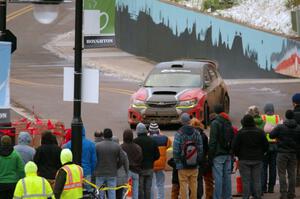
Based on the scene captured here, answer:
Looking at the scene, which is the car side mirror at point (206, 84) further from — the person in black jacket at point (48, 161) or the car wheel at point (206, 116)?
the person in black jacket at point (48, 161)

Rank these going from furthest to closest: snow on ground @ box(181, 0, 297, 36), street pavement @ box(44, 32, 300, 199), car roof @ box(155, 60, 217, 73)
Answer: street pavement @ box(44, 32, 300, 199)
snow on ground @ box(181, 0, 297, 36)
car roof @ box(155, 60, 217, 73)

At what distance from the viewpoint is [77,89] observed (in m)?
12.9

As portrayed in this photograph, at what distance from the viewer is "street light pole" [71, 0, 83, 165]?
12750mm

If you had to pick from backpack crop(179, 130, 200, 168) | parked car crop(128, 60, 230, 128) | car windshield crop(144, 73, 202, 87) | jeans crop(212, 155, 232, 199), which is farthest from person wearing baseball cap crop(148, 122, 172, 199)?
car windshield crop(144, 73, 202, 87)

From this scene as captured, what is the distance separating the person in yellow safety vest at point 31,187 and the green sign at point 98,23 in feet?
7.47

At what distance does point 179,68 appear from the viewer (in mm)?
27156

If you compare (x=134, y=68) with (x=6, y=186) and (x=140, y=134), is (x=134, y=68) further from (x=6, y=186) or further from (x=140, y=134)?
(x=6, y=186)

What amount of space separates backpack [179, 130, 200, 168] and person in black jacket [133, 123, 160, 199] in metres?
0.50

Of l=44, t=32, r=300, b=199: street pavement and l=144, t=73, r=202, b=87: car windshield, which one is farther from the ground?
l=44, t=32, r=300, b=199: street pavement

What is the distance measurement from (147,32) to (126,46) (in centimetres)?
277

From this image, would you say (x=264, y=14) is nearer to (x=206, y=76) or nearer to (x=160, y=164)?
(x=206, y=76)

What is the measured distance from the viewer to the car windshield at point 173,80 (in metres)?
26.2

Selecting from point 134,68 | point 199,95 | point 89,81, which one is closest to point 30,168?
point 89,81

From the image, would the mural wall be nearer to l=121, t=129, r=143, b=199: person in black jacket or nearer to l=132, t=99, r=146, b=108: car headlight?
l=132, t=99, r=146, b=108: car headlight
